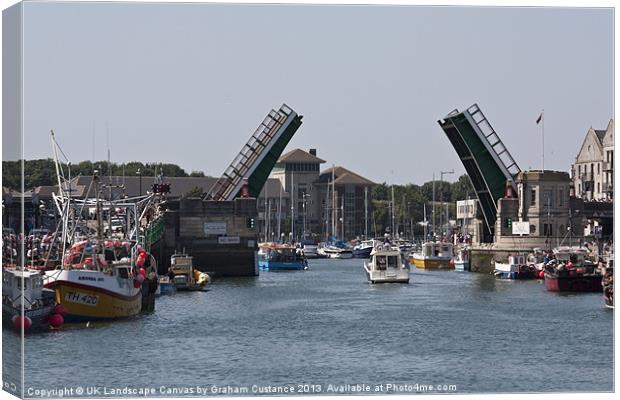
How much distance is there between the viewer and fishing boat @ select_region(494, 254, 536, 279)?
46.8m

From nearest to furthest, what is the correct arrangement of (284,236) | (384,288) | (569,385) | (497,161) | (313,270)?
1. (569,385)
2. (384,288)
3. (497,161)
4. (313,270)
5. (284,236)

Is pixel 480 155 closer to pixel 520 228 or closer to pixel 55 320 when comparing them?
pixel 520 228

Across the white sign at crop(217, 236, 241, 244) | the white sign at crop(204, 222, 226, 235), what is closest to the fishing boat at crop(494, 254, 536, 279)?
the white sign at crop(217, 236, 241, 244)

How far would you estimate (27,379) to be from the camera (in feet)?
51.4

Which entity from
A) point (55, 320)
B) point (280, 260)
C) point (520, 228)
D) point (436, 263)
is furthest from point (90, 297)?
point (436, 263)

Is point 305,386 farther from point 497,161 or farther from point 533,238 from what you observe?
point 533,238

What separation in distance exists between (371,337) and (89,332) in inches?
192

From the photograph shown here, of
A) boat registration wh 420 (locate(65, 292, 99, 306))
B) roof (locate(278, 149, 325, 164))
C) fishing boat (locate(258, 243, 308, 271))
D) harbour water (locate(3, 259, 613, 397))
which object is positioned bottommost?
harbour water (locate(3, 259, 613, 397))

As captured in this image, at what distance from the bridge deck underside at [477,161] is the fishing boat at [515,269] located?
2.00 m

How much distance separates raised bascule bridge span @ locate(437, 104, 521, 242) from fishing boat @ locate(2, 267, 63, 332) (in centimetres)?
1721

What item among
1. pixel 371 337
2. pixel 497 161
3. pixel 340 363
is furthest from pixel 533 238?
pixel 340 363

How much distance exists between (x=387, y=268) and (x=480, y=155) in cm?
444

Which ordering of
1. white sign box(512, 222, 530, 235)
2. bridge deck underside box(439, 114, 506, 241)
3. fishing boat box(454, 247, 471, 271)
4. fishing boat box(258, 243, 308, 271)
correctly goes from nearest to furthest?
bridge deck underside box(439, 114, 506, 241) < white sign box(512, 222, 530, 235) < fishing boat box(454, 247, 471, 271) < fishing boat box(258, 243, 308, 271)

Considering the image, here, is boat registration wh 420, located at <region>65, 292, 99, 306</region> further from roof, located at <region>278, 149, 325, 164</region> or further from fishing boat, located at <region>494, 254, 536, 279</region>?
roof, located at <region>278, 149, 325, 164</region>
